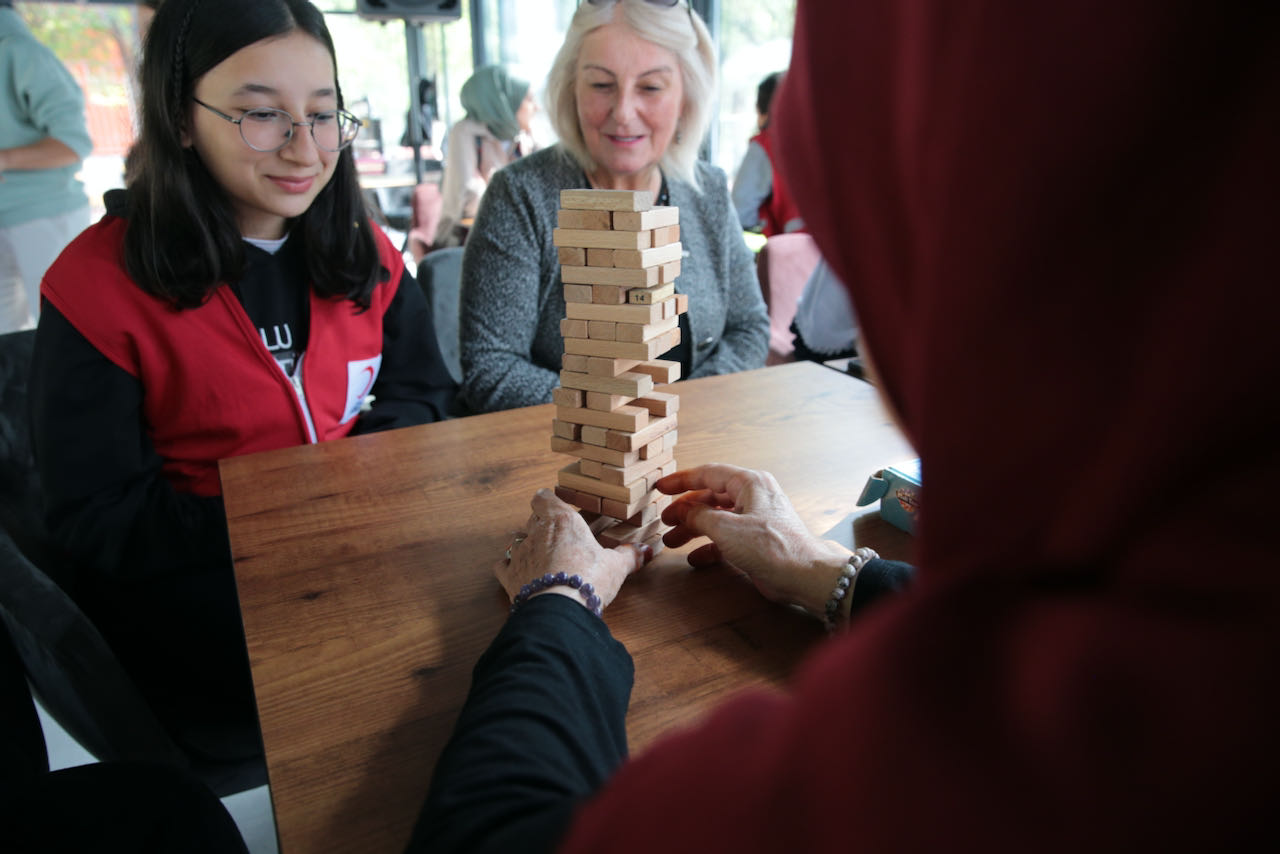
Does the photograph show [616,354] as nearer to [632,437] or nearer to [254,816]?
[632,437]

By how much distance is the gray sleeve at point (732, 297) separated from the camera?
2277 mm

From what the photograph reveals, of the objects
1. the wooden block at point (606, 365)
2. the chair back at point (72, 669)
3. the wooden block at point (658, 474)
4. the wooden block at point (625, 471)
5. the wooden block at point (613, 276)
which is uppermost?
the wooden block at point (613, 276)

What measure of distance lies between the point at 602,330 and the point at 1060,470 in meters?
0.76

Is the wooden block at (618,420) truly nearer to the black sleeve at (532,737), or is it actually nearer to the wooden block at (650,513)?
the wooden block at (650,513)

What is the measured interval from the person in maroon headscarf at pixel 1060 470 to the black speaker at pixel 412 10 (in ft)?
24.0

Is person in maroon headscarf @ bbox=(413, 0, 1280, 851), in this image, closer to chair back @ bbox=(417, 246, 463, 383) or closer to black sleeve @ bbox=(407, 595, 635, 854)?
black sleeve @ bbox=(407, 595, 635, 854)

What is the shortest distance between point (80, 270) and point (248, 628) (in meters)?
0.93

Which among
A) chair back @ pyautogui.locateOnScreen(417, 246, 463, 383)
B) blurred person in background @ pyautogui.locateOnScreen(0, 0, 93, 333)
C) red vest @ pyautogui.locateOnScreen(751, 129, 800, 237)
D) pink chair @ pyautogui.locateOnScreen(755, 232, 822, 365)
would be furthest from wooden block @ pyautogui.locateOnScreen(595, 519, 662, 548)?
red vest @ pyautogui.locateOnScreen(751, 129, 800, 237)

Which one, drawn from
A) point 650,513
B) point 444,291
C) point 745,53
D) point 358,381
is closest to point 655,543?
point 650,513

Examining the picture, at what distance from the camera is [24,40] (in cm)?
299

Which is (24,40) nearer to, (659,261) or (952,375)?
(659,261)

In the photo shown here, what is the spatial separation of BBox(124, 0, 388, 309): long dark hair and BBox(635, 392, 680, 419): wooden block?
0.93 m

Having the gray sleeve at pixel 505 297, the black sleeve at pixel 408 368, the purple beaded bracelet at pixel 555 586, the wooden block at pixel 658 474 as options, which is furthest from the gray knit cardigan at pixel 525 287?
the purple beaded bracelet at pixel 555 586

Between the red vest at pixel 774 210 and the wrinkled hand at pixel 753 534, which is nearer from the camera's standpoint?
the wrinkled hand at pixel 753 534
